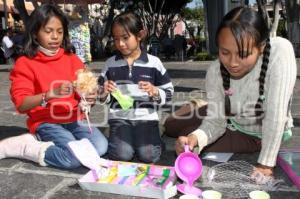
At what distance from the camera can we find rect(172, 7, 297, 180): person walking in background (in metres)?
2.29

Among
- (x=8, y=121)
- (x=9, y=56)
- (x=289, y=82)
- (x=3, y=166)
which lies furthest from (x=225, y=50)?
(x=9, y=56)

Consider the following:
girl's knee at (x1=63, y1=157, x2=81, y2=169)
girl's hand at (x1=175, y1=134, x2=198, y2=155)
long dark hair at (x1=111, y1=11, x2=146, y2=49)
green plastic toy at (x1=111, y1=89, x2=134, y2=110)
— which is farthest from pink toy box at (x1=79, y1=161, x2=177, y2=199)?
long dark hair at (x1=111, y1=11, x2=146, y2=49)

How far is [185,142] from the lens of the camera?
240 centimetres

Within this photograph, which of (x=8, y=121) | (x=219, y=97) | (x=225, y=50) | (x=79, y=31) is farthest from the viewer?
(x=79, y=31)

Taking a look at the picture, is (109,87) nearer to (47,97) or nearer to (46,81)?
(47,97)

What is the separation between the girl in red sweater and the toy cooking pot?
74 centimetres

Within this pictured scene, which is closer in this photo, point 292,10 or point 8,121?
point 8,121

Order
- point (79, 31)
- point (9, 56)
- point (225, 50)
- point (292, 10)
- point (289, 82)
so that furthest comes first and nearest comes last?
point (292, 10) < point (9, 56) < point (79, 31) < point (289, 82) < point (225, 50)

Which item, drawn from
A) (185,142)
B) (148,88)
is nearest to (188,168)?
(185,142)

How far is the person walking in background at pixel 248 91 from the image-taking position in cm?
229

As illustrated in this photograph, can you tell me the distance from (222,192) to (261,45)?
0.80m

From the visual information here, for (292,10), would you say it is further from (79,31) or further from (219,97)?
(219,97)

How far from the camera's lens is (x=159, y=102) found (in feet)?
9.73

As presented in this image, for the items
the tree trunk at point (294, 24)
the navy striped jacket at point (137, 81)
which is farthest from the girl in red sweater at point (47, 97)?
the tree trunk at point (294, 24)
